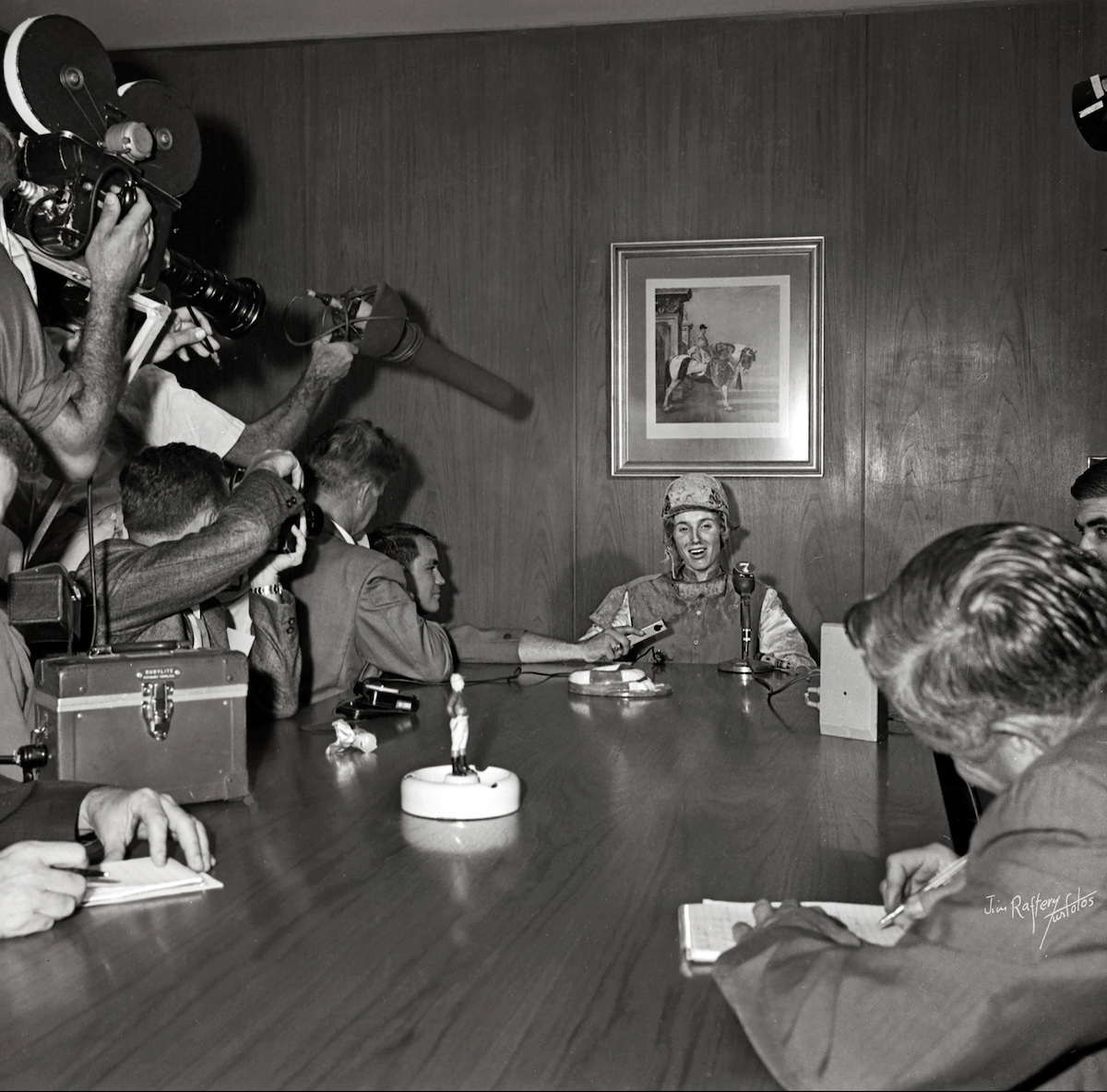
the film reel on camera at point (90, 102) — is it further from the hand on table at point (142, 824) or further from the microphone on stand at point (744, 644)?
the microphone on stand at point (744, 644)

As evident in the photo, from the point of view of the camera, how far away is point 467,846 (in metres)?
1.53

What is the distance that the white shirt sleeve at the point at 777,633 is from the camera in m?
3.89

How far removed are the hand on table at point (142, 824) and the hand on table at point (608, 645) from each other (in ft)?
6.67

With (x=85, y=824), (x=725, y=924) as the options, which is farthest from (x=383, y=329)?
(x=725, y=924)

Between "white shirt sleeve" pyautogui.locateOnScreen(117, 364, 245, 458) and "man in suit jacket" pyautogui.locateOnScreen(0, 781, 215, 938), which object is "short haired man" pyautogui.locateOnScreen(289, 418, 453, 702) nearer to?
"white shirt sleeve" pyautogui.locateOnScreen(117, 364, 245, 458)

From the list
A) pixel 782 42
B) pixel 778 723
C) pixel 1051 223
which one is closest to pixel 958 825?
pixel 778 723

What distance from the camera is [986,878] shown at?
995mm

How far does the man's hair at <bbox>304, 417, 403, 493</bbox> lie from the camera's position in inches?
134

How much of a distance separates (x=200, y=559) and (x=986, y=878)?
5.29 ft

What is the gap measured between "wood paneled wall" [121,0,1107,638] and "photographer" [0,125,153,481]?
2234 mm

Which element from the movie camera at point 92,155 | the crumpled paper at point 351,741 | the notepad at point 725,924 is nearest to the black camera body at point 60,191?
the movie camera at point 92,155

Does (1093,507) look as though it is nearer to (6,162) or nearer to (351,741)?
(351,741)

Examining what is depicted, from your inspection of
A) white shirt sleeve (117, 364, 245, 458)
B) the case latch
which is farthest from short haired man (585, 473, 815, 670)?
the case latch

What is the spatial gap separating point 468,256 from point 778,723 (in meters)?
2.73
